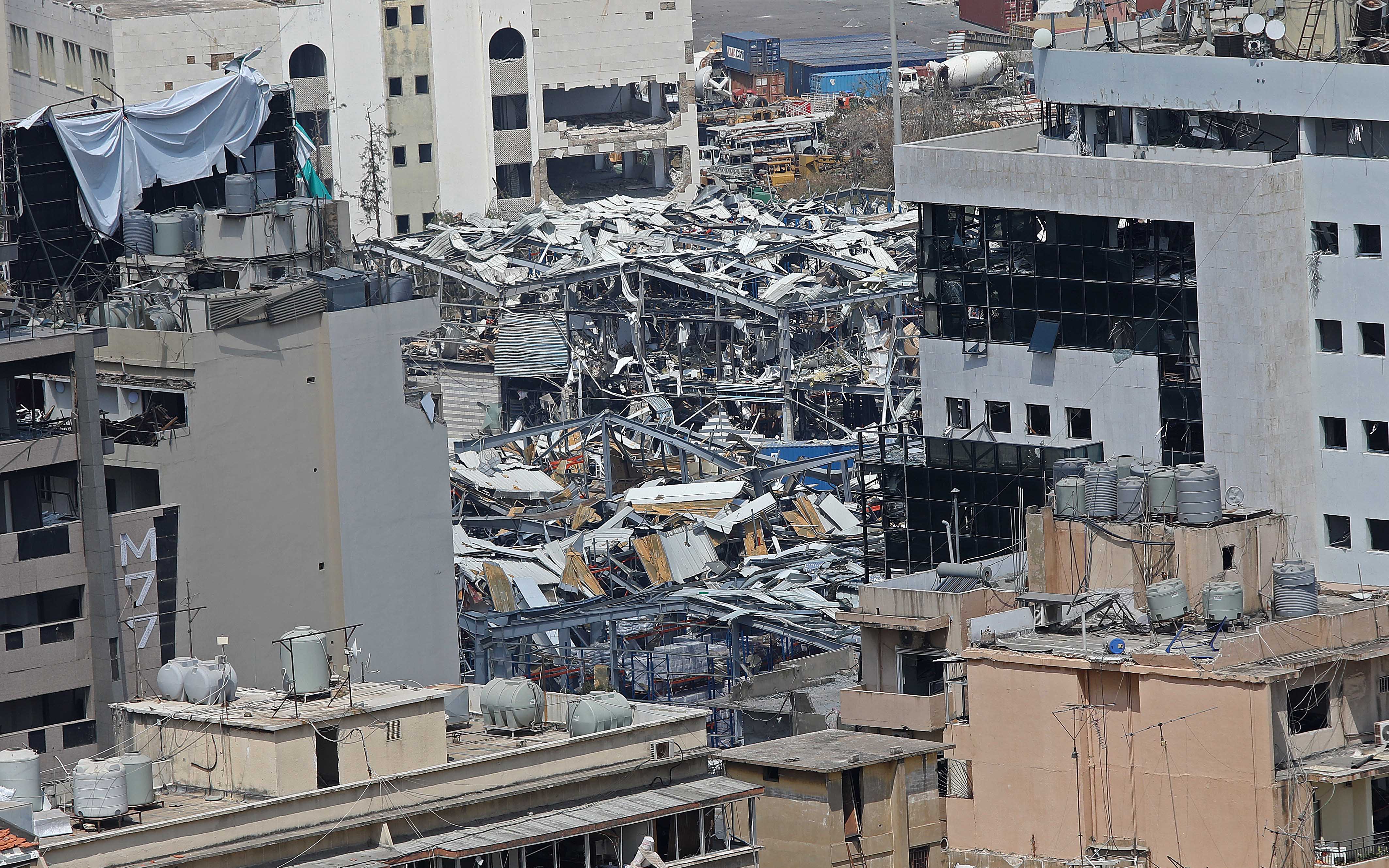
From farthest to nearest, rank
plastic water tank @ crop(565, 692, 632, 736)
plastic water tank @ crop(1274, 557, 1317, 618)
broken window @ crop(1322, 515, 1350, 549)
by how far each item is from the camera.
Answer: broken window @ crop(1322, 515, 1350, 549), plastic water tank @ crop(1274, 557, 1317, 618), plastic water tank @ crop(565, 692, 632, 736)

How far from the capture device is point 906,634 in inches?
2255

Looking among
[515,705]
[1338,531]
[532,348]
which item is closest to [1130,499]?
[515,705]

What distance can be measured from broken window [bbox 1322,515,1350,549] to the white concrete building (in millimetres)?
52

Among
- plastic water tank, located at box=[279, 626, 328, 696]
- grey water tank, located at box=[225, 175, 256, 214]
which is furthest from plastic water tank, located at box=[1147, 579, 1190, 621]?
grey water tank, located at box=[225, 175, 256, 214]

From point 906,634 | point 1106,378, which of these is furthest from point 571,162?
point 906,634

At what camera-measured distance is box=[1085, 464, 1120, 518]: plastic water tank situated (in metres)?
54.7

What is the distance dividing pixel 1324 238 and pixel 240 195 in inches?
1116

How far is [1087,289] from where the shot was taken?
7419cm

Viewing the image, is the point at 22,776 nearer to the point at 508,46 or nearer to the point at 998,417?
the point at 998,417

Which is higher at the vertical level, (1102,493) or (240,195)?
(240,195)

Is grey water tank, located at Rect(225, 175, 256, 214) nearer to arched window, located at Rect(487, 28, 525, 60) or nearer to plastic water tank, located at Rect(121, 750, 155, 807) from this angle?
plastic water tank, located at Rect(121, 750, 155, 807)

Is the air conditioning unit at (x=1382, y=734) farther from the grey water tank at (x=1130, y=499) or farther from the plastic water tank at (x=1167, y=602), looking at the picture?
the grey water tank at (x=1130, y=499)

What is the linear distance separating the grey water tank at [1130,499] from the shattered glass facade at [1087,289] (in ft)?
59.0

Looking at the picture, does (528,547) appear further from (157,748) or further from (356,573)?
(157,748)
